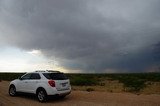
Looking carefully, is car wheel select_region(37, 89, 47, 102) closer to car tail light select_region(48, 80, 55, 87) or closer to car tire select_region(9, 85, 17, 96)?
car tail light select_region(48, 80, 55, 87)

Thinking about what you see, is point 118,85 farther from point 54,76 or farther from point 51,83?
point 51,83

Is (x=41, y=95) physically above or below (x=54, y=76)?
below

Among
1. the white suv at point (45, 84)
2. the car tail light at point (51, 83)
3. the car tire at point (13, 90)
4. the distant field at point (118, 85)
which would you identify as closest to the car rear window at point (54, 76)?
the white suv at point (45, 84)

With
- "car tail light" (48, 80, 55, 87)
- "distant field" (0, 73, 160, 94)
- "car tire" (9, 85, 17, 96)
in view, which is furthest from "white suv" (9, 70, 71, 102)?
"distant field" (0, 73, 160, 94)

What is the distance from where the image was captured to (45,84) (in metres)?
15.1

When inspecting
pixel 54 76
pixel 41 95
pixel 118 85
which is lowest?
pixel 41 95

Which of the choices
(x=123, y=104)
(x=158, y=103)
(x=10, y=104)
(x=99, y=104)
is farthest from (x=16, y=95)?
(x=158, y=103)

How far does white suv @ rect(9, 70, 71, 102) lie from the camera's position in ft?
48.9

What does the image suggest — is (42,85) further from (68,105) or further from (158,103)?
(158,103)

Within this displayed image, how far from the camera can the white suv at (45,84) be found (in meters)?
14.9

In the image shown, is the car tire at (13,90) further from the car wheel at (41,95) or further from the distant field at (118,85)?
the distant field at (118,85)

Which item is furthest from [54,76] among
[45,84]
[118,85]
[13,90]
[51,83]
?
[118,85]

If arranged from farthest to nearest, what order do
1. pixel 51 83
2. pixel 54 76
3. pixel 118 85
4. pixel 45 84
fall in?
pixel 118 85 < pixel 54 76 < pixel 45 84 < pixel 51 83

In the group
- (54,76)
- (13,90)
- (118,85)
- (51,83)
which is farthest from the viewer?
(118,85)
